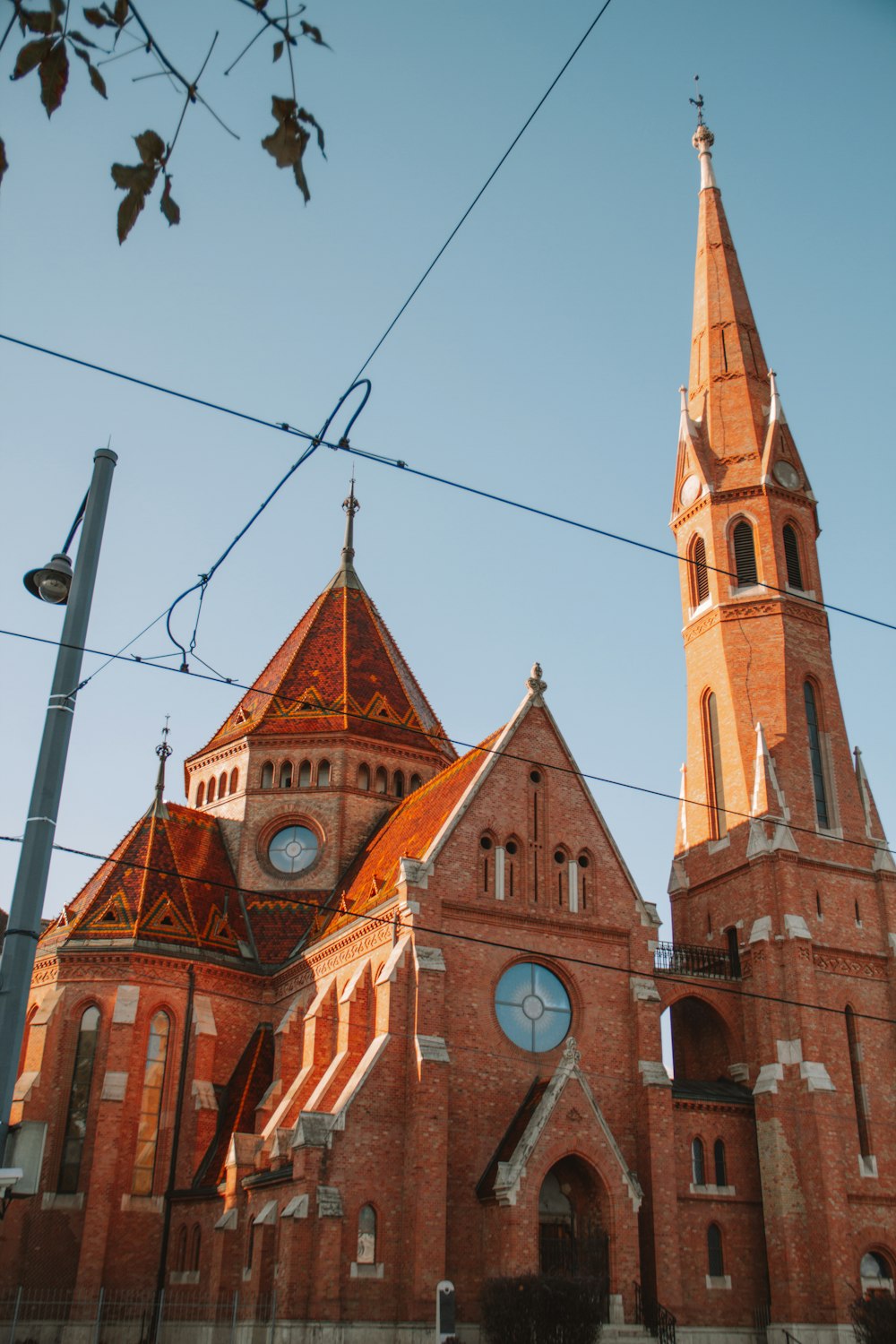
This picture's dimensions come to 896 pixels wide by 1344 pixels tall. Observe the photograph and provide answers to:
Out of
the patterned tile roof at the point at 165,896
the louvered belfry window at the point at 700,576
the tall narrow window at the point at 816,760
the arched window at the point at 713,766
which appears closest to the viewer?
the patterned tile roof at the point at 165,896

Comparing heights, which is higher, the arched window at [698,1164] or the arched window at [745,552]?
the arched window at [745,552]

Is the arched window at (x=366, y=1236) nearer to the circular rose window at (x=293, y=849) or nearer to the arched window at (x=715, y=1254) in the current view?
the arched window at (x=715, y=1254)

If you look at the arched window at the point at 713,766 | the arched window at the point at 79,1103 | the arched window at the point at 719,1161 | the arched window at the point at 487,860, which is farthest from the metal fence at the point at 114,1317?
the arched window at the point at 713,766

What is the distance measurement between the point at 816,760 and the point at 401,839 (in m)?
12.5

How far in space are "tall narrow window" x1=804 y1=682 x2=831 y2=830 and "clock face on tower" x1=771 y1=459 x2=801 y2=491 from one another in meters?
6.79

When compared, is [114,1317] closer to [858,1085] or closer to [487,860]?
[487,860]

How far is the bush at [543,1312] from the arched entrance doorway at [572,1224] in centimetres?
348

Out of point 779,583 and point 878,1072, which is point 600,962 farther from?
point 779,583

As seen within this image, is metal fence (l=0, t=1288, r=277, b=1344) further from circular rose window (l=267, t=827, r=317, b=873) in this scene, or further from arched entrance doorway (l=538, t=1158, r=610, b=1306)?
circular rose window (l=267, t=827, r=317, b=873)

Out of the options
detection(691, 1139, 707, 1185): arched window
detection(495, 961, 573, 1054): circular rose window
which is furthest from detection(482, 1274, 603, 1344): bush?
detection(691, 1139, 707, 1185): arched window

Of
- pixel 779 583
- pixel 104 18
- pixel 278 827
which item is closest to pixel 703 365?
pixel 779 583

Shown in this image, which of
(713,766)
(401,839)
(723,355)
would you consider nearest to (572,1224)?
(401,839)

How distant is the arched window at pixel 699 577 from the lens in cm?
4000

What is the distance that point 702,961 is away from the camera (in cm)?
3481
